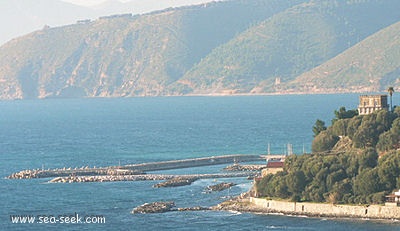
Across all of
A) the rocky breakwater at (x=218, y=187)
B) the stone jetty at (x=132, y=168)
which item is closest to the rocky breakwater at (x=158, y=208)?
the rocky breakwater at (x=218, y=187)

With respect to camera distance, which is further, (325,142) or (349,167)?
(325,142)

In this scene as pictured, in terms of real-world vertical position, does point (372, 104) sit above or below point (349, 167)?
above

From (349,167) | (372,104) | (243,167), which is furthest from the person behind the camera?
(243,167)

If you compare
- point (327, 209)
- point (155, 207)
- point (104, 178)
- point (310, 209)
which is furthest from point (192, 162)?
point (327, 209)

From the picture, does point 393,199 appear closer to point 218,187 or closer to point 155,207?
point 155,207

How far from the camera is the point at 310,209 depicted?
119688mm

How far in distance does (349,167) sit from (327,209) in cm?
658

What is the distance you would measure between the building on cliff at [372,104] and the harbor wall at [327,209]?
71.9ft

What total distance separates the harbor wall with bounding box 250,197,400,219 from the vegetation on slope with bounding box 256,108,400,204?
1.10 m

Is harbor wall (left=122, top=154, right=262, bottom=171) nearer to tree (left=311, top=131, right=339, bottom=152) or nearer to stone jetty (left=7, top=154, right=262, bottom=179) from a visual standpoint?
stone jetty (left=7, top=154, right=262, bottom=179)

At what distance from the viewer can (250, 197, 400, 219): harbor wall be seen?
4501 inches

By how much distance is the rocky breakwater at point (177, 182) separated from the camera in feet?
477

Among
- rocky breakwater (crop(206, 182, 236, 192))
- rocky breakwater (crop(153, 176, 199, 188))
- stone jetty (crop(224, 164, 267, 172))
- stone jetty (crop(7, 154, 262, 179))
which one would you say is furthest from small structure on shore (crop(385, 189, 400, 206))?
stone jetty (crop(7, 154, 262, 179))

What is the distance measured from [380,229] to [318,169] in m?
16.5
